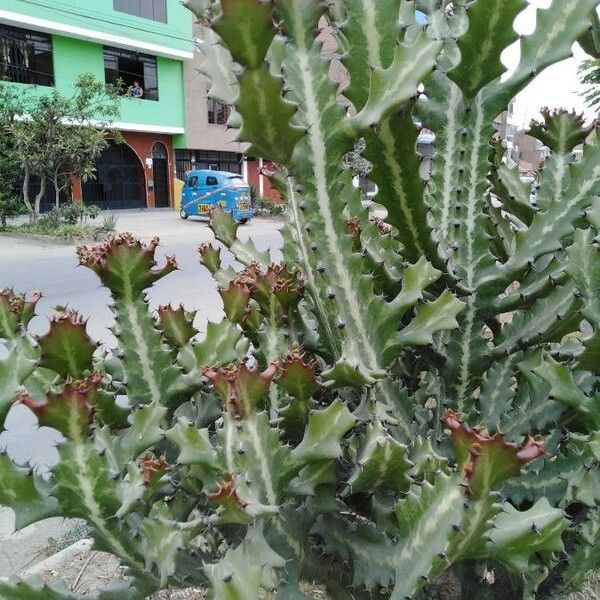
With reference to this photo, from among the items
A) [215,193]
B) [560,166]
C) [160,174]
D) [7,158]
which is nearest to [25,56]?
[7,158]

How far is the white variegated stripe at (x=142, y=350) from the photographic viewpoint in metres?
1.52

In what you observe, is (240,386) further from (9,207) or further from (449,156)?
(9,207)

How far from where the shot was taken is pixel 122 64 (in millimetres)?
25500

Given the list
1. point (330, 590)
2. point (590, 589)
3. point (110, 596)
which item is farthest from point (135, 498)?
point (590, 589)

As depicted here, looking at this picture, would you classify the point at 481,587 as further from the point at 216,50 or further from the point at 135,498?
the point at 216,50

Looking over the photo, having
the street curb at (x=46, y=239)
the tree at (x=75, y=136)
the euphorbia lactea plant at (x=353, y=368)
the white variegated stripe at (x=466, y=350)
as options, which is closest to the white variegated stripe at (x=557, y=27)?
the euphorbia lactea plant at (x=353, y=368)

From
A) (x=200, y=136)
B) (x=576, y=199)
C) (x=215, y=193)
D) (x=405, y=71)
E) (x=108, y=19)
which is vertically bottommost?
(x=215, y=193)

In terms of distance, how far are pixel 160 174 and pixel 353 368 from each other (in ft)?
91.9

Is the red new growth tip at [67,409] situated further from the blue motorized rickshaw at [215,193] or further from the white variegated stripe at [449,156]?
the blue motorized rickshaw at [215,193]

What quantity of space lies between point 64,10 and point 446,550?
24.7 meters

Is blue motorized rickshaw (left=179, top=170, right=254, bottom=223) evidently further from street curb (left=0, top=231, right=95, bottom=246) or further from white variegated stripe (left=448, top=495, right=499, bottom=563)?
white variegated stripe (left=448, top=495, right=499, bottom=563)

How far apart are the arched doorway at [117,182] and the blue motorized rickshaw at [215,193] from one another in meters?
4.29

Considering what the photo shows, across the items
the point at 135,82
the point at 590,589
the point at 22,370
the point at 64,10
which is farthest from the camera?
the point at 135,82

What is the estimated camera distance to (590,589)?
2309 millimetres
